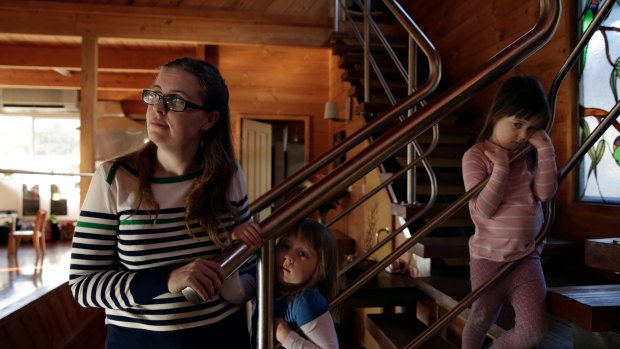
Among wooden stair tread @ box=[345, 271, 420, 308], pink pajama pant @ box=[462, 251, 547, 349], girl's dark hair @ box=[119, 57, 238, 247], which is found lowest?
wooden stair tread @ box=[345, 271, 420, 308]

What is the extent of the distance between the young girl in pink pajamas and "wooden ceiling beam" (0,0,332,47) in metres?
4.11

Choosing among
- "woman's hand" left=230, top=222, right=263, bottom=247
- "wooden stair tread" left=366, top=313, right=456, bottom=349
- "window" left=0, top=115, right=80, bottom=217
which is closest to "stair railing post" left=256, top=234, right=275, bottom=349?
"woman's hand" left=230, top=222, right=263, bottom=247

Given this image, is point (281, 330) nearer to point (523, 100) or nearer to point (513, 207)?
point (513, 207)

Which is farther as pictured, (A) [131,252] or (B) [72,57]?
(B) [72,57]

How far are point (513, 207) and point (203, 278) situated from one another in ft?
3.10

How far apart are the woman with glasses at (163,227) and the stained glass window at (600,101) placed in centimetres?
202

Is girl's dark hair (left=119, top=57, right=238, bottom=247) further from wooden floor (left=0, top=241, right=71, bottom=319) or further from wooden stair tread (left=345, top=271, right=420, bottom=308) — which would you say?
wooden floor (left=0, top=241, right=71, bottom=319)

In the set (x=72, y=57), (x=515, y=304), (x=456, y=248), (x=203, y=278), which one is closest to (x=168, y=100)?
(x=203, y=278)

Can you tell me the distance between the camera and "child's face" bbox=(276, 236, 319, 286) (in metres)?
1.04

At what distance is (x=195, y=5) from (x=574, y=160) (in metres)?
4.63

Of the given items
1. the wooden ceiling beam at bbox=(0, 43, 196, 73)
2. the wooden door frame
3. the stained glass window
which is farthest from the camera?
the wooden door frame

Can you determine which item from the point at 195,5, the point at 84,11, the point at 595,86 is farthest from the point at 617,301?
the point at 84,11

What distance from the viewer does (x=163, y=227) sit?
2.80ft

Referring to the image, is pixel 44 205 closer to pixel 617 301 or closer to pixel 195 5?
pixel 195 5
